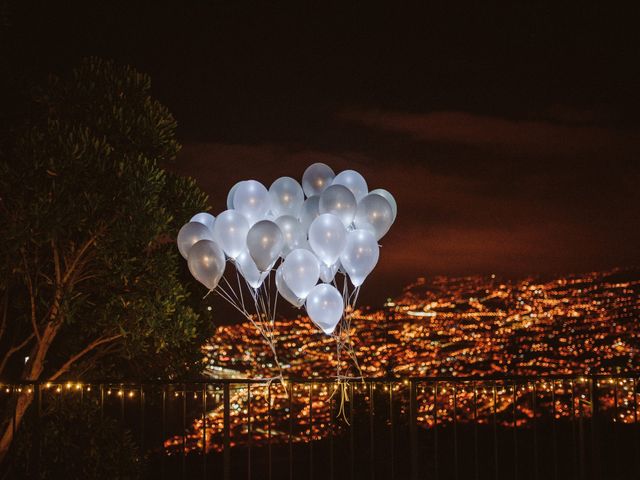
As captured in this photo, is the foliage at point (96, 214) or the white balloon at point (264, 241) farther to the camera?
the white balloon at point (264, 241)

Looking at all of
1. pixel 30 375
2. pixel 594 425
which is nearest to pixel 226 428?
pixel 30 375

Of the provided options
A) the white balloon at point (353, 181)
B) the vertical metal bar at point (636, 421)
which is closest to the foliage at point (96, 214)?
the white balloon at point (353, 181)

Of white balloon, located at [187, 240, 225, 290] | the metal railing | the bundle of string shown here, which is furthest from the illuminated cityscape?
white balloon, located at [187, 240, 225, 290]

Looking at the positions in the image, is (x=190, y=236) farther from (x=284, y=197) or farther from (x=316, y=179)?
(x=316, y=179)

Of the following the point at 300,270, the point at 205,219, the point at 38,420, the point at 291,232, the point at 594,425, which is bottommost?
the point at 594,425

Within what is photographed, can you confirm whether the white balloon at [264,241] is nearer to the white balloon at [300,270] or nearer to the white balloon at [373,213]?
the white balloon at [300,270]

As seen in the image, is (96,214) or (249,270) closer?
(96,214)
